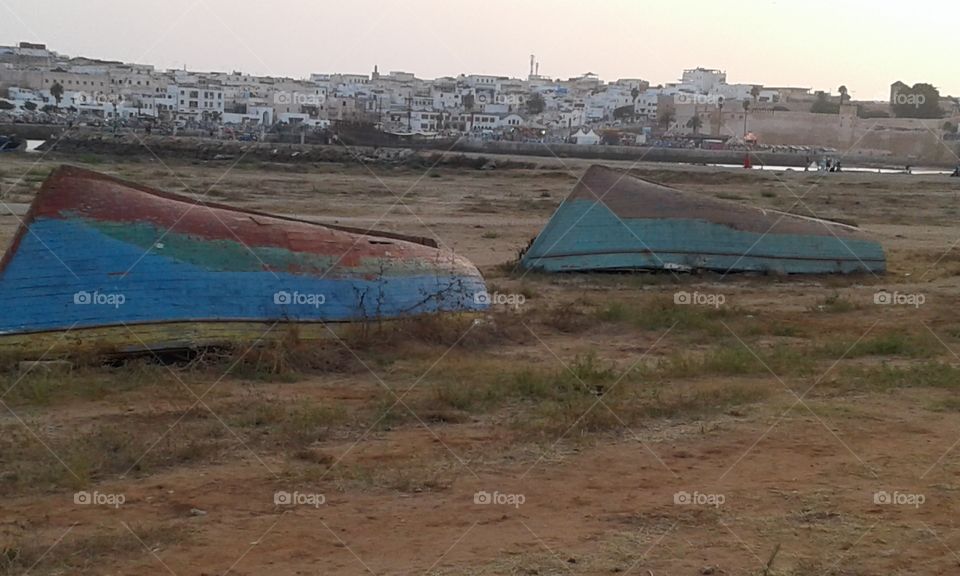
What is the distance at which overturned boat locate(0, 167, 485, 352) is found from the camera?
8664mm

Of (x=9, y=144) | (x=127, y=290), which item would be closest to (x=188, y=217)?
(x=127, y=290)

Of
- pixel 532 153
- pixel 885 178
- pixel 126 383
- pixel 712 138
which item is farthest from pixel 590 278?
pixel 712 138

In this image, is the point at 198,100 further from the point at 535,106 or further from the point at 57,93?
the point at 535,106

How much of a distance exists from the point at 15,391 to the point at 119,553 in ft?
10.8

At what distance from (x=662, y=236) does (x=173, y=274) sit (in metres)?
8.22

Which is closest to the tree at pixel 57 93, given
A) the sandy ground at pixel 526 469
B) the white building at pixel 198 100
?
the white building at pixel 198 100

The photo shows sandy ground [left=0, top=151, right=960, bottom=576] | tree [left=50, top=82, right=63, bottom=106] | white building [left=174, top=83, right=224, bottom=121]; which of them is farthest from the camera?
white building [left=174, top=83, right=224, bottom=121]

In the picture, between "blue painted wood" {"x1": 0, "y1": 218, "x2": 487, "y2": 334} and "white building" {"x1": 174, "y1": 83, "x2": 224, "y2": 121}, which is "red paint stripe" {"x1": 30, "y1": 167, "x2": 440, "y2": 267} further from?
"white building" {"x1": 174, "y1": 83, "x2": 224, "y2": 121}

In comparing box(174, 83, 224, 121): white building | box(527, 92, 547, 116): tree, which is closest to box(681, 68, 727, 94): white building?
box(527, 92, 547, 116): tree

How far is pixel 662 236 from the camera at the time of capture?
1528cm

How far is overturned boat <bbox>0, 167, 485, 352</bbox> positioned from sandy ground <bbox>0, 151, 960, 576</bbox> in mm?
489

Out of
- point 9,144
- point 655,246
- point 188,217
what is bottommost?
point 655,246

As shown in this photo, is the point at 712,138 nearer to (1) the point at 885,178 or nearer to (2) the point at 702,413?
(1) the point at 885,178

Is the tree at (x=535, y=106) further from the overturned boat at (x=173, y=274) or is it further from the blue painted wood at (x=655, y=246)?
the overturned boat at (x=173, y=274)
